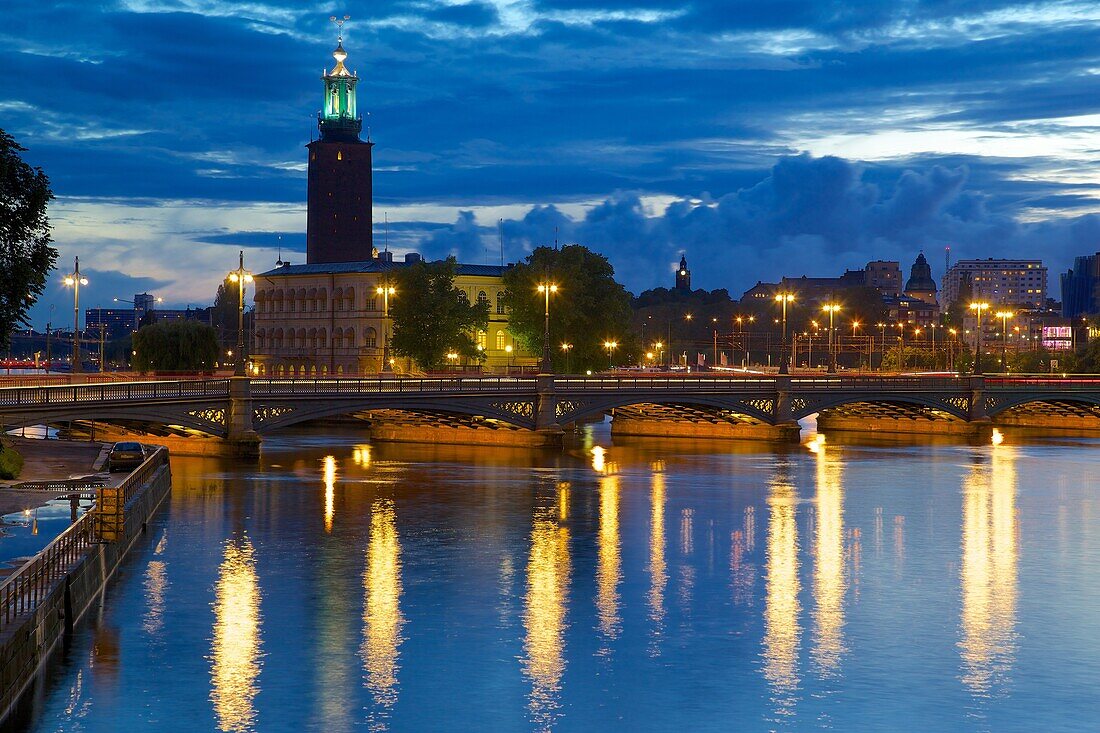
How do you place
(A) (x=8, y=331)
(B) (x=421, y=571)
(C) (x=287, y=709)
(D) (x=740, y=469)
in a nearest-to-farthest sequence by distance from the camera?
(C) (x=287, y=709) → (B) (x=421, y=571) → (A) (x=8, y=331) → (D) (x=740, y=469)

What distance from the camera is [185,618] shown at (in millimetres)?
39438

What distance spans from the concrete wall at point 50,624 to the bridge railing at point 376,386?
35.2 m

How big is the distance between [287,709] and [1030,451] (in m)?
82.6

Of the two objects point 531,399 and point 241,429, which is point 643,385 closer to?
point 531,399

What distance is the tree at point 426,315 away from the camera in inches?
5694

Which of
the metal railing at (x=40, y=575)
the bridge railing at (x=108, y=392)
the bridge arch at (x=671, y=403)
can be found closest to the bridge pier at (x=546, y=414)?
the bridge arch at (x=671, y=403)

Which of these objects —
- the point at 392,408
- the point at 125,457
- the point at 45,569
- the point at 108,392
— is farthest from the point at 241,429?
the point at 45,569

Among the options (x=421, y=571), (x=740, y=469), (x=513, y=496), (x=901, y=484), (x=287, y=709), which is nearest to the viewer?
(x=287, y=709)

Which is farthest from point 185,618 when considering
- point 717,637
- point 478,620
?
point 717,637

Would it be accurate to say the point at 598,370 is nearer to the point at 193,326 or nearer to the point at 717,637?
the point at 193,326

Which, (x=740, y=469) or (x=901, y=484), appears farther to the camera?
(x=740, y=469)

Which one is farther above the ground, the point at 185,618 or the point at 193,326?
the point at 193,326

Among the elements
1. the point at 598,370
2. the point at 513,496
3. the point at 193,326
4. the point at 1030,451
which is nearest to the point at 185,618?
the point at 513,496

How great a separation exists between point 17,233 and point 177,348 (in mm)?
96856
